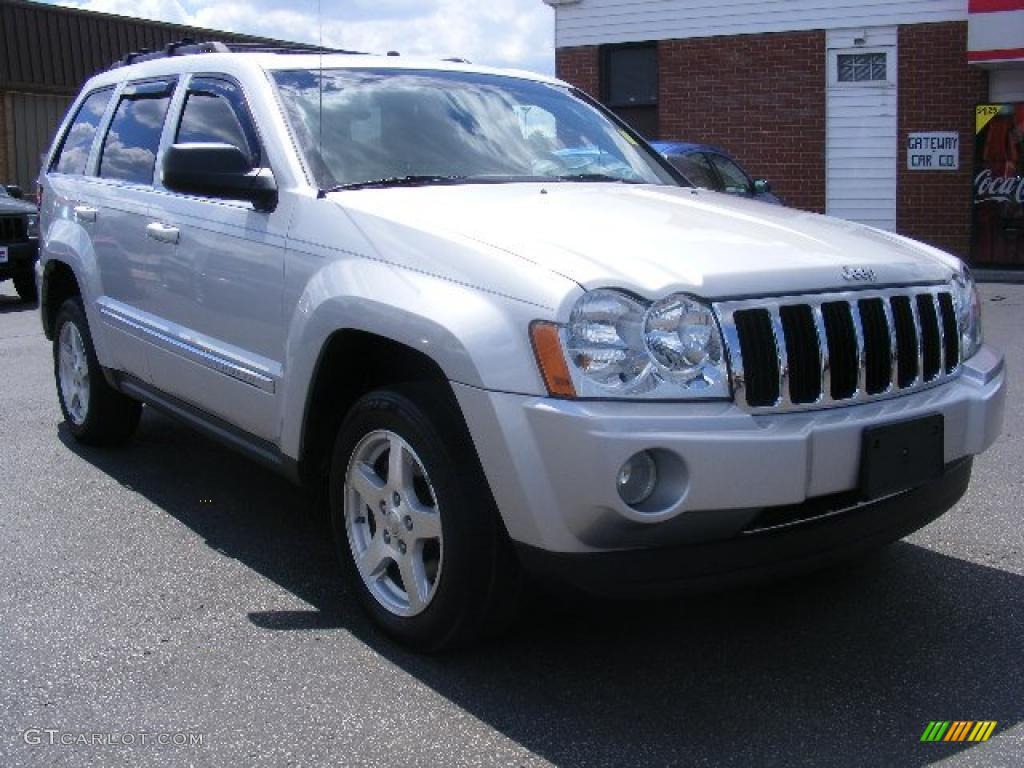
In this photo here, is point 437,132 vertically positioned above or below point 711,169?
above

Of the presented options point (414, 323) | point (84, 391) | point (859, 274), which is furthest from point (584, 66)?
point (414, 323)

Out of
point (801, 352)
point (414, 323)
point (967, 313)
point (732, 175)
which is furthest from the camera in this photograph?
point (732, 175)

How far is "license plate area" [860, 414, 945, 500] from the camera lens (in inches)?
130

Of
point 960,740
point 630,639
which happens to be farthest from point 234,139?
point 960,740

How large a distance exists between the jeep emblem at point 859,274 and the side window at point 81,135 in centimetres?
395

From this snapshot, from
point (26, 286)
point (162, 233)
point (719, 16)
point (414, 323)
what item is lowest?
point (26, 286)

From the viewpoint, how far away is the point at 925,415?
11.4ft

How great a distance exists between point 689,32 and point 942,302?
580 inches

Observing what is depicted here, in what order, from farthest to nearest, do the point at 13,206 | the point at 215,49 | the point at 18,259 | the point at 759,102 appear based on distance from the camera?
1. the point at 759,102
2. the point at 13,206
3. the point at 18,259
4. the point at 215,49

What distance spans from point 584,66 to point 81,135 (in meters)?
12.9

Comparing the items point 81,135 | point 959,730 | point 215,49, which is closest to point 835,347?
point 959,730

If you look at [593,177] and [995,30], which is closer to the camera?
[593,177]

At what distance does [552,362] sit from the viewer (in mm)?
3131

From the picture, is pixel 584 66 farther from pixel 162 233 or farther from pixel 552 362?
pixel 552 362
